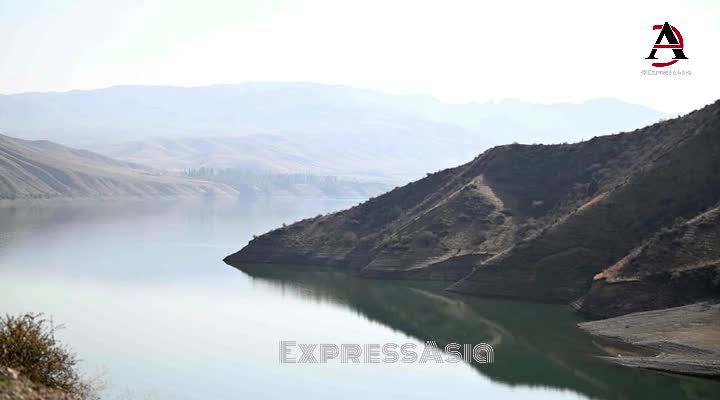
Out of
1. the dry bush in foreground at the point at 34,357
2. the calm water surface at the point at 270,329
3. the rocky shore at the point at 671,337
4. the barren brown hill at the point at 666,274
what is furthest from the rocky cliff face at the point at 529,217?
the dry bush in foreground at the point at 34,357

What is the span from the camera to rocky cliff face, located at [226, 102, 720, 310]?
71.2m

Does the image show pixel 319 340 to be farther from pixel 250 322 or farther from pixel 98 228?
pixel 98 228

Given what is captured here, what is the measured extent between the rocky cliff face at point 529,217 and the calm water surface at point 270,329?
149 inches

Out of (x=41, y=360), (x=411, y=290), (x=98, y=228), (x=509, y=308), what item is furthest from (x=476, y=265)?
(x=98, y=228)

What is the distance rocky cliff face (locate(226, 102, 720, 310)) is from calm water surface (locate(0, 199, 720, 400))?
12.4 feet

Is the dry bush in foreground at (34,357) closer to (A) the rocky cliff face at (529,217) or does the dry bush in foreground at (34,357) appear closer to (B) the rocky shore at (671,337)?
(B) the rocky shore at (671,337)

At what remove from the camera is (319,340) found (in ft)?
188

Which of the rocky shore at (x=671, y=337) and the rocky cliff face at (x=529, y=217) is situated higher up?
the rocky cliff face at (x=529, y=217)

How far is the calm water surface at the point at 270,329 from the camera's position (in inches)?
1741

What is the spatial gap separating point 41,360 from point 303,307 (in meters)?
46.6

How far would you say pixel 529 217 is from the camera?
90062 millimetres

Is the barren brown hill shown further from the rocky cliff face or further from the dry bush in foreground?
the dry bush in foreground

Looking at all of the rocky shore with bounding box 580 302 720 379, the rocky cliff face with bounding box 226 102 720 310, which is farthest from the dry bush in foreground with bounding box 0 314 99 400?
the rocky cliff face with bounding box 226 102 720 310

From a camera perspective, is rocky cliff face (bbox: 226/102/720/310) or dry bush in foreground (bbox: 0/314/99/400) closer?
dry bush in foreground (bbox: 0/314/99/400)
